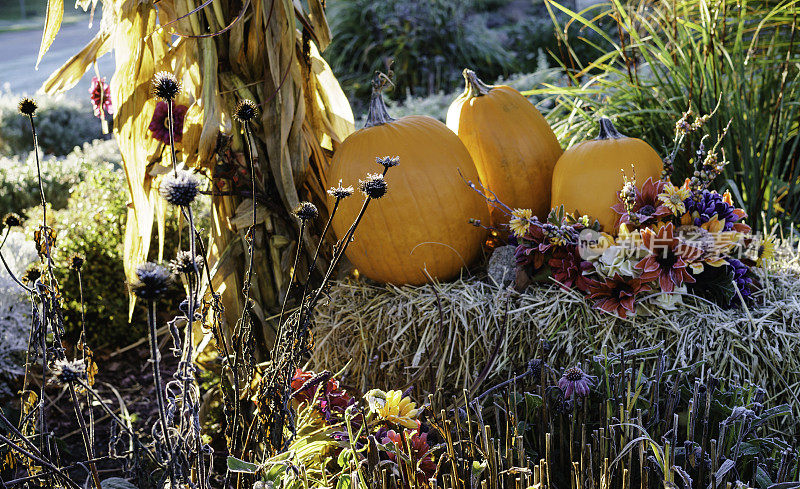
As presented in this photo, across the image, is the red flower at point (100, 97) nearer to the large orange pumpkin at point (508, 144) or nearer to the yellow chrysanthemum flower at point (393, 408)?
the large orange pumpkin at point (508, 144)

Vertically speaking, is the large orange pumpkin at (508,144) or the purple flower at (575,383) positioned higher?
the large orange pumpkin at (508,144)

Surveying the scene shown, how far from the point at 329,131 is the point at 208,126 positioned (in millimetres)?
463

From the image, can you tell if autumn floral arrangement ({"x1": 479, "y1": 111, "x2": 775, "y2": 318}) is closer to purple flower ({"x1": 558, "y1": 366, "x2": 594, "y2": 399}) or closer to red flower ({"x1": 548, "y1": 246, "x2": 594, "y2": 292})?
red flower ({"x1": 548, "y1": 246, "x2": 594, "y2": 292})

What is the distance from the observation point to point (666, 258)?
1.65m

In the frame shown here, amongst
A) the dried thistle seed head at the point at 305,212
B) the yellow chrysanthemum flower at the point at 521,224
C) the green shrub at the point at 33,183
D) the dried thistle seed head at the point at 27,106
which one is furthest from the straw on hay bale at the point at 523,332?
the green shrub at the point at 33,183

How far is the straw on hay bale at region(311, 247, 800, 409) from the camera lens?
1.62m

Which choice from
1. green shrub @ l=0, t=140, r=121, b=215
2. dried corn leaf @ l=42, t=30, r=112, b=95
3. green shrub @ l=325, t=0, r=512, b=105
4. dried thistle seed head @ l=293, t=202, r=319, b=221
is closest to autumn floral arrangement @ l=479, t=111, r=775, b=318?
dried thistle seed head @ l=293, t=202, r=319, b=221

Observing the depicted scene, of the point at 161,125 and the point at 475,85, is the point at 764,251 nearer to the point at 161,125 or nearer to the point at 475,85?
the point at 475,85

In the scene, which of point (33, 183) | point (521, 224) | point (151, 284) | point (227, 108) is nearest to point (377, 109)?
point (227, 108)

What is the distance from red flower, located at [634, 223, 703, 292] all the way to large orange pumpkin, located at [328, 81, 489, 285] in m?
0.52

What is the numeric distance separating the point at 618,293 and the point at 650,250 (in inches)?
5.2

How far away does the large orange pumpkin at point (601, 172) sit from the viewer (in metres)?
1.81

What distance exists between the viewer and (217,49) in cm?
187

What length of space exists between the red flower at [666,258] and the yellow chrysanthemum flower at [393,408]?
74 centimetres
